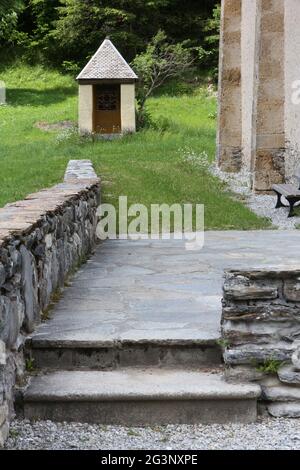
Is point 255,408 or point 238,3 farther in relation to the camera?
point 238,3

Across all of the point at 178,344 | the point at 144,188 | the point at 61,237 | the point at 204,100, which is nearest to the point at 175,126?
the point at 204,100

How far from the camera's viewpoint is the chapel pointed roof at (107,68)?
75.8 feet

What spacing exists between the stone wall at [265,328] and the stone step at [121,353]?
10.5 inches

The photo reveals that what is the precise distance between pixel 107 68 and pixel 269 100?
408 inches

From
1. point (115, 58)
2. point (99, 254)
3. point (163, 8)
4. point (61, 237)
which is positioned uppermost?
point (163, 8)

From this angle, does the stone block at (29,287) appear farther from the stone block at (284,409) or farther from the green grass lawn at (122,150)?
the green grass lawn at (122,150)

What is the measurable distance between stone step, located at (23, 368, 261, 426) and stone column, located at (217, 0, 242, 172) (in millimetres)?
14388

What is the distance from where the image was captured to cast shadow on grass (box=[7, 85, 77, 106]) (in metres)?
30.6

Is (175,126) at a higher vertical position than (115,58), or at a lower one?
lower

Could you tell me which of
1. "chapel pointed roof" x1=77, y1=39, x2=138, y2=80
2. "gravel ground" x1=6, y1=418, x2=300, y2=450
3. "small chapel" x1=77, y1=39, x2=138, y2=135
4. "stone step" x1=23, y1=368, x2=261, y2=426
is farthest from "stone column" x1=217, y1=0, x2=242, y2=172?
"gravel ground" x1=6, y1=418, x2=300, y2=450

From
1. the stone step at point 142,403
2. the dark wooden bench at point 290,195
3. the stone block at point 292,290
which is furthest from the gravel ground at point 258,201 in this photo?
the stone step at point 142,403

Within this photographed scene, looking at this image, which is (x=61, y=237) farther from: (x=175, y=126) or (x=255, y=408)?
(x=175, y=126)

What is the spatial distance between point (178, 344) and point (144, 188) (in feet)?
27.4

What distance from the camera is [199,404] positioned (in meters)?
3.81
